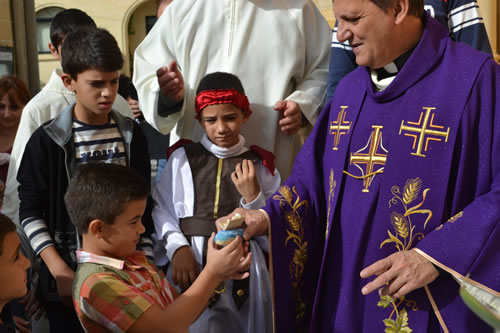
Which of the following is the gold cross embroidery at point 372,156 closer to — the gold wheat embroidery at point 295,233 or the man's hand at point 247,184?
the gold wheat embroidery at point 295,233

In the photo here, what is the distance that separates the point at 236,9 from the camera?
329cm

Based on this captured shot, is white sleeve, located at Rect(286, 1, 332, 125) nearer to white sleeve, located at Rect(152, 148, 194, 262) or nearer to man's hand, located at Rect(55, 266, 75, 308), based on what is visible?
white sleeve, located at Rect(152, 148, 194, 262)

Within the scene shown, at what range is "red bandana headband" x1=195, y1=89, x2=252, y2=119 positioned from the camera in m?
2.97

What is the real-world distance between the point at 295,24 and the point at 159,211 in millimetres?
1247

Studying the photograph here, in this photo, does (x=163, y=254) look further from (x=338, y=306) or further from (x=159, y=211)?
(x=338, y=306)

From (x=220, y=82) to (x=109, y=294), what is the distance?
4.35ft

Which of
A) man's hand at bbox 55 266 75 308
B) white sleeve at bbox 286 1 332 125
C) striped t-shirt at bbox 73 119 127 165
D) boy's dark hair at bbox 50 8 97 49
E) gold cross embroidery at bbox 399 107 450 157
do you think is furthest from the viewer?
boy's dark hair at bbox 50 8 97 49

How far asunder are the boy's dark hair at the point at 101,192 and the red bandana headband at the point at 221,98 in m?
0.75

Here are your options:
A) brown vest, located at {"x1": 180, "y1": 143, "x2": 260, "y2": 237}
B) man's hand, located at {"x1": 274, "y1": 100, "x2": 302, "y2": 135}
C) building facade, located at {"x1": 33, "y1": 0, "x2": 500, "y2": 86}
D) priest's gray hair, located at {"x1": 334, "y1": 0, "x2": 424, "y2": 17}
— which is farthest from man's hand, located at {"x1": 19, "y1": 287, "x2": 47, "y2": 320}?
building facade, located at {"x1": 33, "y1": 0, "x2": 500, "y2": 86}

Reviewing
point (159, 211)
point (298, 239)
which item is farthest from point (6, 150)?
point (298, 239)

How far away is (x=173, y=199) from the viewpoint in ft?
9.91

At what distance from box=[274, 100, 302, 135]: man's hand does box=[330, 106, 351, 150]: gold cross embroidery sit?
2.12 ft

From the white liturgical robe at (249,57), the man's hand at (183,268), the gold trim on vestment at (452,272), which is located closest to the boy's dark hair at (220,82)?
the white liturgical robe at (249,57)

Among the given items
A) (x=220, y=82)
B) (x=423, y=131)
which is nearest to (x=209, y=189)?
(x=220, y=82)
